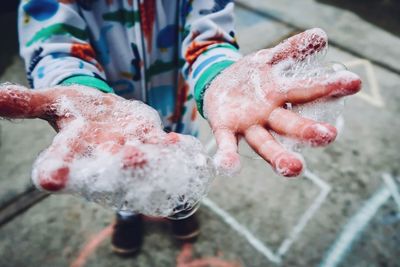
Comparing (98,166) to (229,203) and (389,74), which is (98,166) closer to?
(229,203)

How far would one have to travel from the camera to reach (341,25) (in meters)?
2.82

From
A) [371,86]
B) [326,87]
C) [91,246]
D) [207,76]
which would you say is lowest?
[91,246]

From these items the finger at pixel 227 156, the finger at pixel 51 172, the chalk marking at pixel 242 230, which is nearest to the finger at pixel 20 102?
the finger at pixel 51 172

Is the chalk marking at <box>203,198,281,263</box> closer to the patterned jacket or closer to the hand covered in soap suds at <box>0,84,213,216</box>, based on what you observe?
the patterned jacket

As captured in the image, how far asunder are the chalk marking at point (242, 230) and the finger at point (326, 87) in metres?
0.96

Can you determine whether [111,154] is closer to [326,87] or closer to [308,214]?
[326,87]

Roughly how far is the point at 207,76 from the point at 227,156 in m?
0.34

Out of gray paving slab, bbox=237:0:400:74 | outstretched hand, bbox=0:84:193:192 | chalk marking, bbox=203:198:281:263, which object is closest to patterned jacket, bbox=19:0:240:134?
outstretched hand, bbox=0:84:193:192

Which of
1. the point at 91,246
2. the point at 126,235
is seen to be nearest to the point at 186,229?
the point at 126,235

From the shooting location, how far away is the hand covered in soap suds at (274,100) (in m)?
0.68

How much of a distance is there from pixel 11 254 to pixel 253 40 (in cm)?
205

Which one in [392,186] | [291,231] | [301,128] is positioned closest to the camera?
[301,128]

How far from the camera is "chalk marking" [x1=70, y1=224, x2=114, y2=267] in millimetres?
1481

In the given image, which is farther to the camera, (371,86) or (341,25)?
(341,25)
